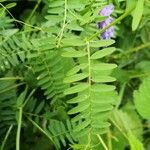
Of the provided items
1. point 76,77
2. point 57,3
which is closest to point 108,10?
point 57,3

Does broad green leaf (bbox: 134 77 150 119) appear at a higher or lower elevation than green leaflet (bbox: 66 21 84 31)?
lower

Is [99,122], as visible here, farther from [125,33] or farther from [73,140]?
[125,33]

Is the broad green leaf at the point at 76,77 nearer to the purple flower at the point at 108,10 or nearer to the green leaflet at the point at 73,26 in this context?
the green leaflet at the point at 73,26

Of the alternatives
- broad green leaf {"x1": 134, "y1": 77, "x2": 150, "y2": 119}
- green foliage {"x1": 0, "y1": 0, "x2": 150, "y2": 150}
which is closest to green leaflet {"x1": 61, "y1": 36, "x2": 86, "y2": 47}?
green foliage {"x1": 0, "y1": 0, "x2": 150, "y2": 150}

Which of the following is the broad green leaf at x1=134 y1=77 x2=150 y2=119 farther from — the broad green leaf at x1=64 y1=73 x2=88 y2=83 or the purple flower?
the broad green leaf at x1=64 y1=73 x2=88 y2=83

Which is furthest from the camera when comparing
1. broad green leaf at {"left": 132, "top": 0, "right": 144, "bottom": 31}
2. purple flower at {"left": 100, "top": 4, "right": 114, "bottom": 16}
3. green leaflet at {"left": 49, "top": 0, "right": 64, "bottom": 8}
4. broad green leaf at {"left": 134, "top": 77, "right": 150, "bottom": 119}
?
broad green leaf at {"left": 134, "top": 77, "right": 150, "bottom": 119}

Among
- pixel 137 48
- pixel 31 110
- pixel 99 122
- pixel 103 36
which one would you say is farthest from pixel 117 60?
pixel 99 122

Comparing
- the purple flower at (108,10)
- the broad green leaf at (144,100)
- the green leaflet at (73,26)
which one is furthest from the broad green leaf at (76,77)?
the broad green leaf at (144,100)

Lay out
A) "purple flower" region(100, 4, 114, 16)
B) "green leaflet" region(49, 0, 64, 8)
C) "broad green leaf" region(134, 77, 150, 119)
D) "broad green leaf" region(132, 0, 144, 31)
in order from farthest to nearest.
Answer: "broad green leaf" region(134, 77, 150, 119) → "purple flower" region(100, 4, 114, 16) → "green leaflet" region(49, 0, 64, 8) → "broad green leaf" region(132, 0, 144, 31)

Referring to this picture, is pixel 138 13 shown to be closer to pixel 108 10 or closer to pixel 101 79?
pixel 101 79

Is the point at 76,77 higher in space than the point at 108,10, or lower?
lower
